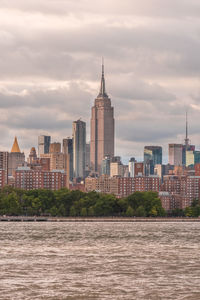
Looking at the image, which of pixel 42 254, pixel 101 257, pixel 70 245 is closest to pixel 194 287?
pixel 101 257

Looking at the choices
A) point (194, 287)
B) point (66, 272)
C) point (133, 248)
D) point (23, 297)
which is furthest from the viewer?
point (133, 248)

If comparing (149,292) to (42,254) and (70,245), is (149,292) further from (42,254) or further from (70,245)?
(70,245)

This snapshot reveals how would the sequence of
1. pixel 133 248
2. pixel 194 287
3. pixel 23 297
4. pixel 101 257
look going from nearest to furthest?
1. pixel 23 297
2. pixel 194 287
3. pixel 101 257
4. pixel 133 248

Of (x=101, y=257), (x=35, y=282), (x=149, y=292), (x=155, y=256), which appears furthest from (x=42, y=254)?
(x=149, y=292)

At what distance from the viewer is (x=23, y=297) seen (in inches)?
1661

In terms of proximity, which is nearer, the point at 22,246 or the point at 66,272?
the point at 66,272

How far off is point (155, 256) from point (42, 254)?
35.3ft

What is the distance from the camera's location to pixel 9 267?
56.9 m

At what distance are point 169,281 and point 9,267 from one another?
13.6 metres

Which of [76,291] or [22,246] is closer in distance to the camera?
Result: [76,291]

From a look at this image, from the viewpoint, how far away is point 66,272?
2128 inches

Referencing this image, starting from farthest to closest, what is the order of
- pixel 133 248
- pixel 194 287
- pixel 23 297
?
pixel 133 248 → pixel 194 287 → pixel 23 297

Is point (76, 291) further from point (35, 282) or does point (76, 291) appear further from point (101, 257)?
point (101, 257)

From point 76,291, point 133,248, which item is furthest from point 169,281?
point 133,248
